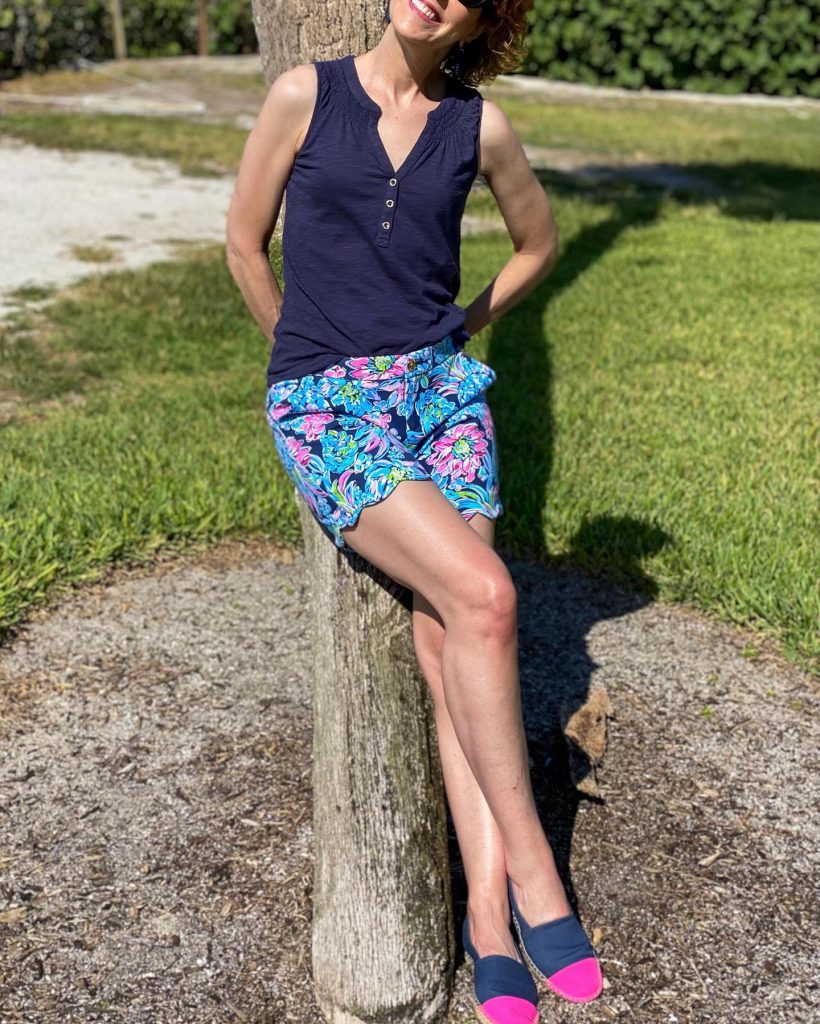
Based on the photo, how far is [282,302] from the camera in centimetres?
276

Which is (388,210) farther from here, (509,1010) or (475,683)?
(509,1010)

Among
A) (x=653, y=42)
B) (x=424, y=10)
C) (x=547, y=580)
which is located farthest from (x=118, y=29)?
(x=424, y=10)

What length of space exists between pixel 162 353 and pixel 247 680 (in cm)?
305

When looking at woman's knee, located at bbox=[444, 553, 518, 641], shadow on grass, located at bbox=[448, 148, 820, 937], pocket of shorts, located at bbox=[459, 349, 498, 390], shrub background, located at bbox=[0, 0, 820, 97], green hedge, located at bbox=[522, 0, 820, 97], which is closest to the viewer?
woman's knee, located at bbox=[444, 553, 518, 641]

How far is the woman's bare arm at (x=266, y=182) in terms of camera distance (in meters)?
2.48

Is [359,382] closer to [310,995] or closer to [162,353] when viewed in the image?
[310,995]

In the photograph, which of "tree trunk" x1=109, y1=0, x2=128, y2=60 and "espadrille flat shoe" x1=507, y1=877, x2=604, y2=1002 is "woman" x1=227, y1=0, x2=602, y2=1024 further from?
"tree trunk" x1=109, y1=0, x2=128, y2=60

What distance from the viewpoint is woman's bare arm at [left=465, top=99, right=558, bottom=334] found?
265 centimetres

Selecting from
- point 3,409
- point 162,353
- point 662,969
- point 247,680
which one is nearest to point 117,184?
point 162,353

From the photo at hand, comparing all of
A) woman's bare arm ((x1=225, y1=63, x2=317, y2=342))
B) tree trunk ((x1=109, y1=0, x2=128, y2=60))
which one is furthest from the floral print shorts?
tree trunk ((x1=109, y1=0, x2=128, y2=60))

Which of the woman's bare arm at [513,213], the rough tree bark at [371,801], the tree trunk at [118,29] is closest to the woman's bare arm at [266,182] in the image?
the rough tree bark at [371,801]

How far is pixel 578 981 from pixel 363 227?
163 centimetres

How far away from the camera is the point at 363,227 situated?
99.6 inches

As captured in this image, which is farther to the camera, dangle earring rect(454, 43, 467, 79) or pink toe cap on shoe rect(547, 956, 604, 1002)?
dangle earring rect(454, 43, 467, 79)
